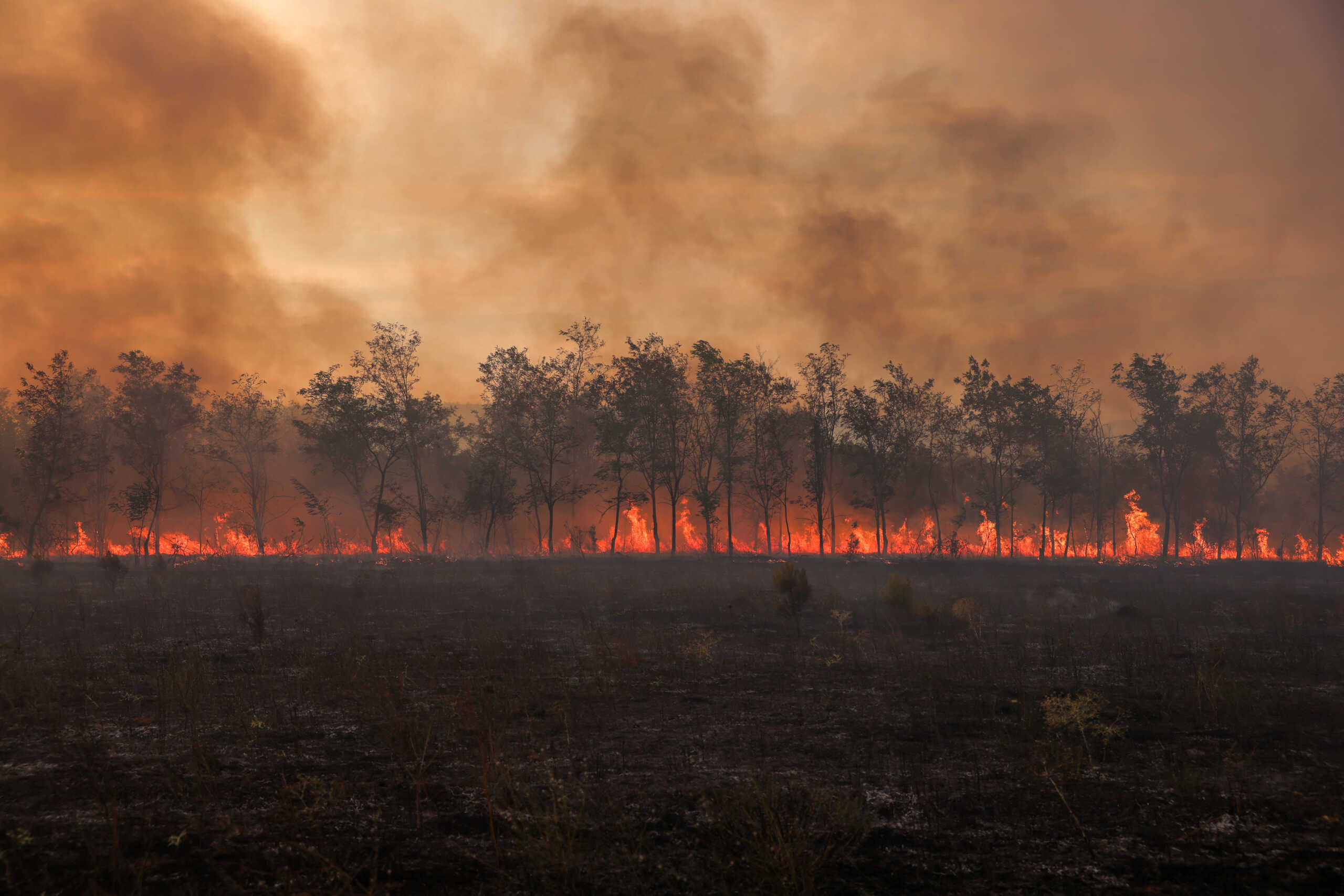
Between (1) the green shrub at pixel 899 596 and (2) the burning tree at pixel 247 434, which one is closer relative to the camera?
(1) the green shrub at pixel 899 596

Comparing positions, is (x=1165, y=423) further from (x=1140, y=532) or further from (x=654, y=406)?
(x=654, y=406)

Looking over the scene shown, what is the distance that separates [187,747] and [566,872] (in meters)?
6.69

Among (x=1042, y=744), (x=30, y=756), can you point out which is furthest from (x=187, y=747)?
(x=1042, y=744)

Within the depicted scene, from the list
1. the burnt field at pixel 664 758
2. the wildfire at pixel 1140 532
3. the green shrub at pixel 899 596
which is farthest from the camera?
the wildfire at pixel 1140 532

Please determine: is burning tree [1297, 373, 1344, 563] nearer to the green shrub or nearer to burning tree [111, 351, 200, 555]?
the green shrub

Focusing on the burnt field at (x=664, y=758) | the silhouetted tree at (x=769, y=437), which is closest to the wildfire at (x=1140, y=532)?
the silhouetted tree at (x=769, y=437)

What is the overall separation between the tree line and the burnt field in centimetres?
3216

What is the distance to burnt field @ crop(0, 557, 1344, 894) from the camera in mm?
6223

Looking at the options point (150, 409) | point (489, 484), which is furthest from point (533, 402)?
point (150, 409)

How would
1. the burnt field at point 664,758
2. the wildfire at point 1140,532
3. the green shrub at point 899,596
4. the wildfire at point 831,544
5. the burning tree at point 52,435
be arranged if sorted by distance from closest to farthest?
1. the burnt field at point 664,758
2. the green shrub at point 899,596
3. the burning tree at point 52,435
4. the wildfire at point 831,544
5. the wildfire at point 1140,532

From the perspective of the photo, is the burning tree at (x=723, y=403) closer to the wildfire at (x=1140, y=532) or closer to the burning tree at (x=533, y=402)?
the burning tree at (x=533, y=402)

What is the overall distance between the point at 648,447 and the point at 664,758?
146ft

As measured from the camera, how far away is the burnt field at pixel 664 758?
6.22 metres

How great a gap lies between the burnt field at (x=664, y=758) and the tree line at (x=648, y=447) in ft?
106
